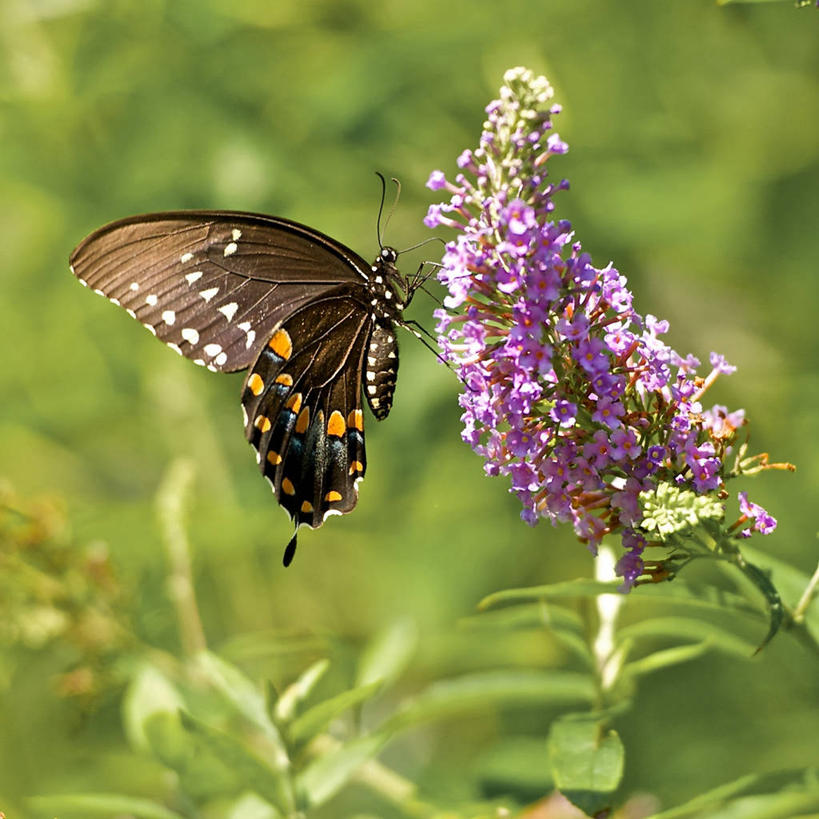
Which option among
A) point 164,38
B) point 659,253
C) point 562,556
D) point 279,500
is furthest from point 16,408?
point 659,253

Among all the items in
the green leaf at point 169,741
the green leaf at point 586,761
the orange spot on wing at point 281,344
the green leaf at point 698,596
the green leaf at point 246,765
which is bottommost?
the green leaf at point 586,761

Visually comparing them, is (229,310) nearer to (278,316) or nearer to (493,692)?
(278,316)

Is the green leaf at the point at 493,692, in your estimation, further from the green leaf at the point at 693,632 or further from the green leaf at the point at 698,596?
the green leaf at the point at 698,596

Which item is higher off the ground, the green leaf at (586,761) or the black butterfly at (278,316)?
the black butterfly at (278,316)

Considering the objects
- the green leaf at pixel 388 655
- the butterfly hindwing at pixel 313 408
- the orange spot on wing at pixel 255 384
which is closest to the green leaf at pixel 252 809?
the green leaf at pixel 388 655

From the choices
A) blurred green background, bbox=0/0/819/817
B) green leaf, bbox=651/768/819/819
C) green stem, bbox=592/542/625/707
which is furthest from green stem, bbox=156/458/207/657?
green leaf, bbox=651/768/819/819

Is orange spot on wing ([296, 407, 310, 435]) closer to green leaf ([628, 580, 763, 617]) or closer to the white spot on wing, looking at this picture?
the white spot on wing

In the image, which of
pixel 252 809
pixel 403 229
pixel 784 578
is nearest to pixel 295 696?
pixel 252 809
